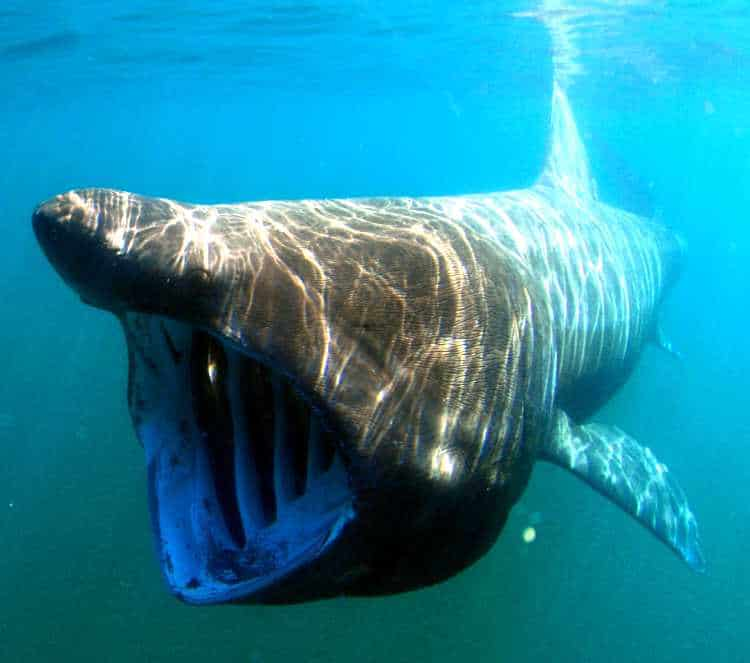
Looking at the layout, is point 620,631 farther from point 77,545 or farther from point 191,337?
point 191,337

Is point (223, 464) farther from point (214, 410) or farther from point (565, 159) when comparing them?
point (565, 159)

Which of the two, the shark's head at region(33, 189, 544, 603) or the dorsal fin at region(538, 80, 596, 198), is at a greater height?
the shark's head at region(33, 189, 544, 603)

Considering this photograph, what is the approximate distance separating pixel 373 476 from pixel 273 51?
2907 cm

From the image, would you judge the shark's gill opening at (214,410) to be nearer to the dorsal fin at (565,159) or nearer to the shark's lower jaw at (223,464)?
the shark's lower jaw at (223,464)

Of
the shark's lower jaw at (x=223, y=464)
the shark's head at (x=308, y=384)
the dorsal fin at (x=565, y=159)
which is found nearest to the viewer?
the shark's head at (x=308, y=384)

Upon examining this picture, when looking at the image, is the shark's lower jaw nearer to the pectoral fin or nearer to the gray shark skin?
the gray shark skin

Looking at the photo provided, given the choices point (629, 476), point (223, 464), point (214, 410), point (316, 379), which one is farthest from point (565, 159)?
point (316, 379)

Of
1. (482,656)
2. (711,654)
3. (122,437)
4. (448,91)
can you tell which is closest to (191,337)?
(482,656)

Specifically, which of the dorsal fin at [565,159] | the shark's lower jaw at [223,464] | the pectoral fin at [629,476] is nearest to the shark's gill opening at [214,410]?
the shark's lower jaw at [223,464]

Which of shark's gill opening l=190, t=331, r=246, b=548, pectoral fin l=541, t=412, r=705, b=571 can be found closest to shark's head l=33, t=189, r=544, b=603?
shark's gill opening l=190, t=331, r=246, b=548

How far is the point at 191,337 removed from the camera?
9.59ft

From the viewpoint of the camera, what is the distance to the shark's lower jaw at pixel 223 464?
2496 millimetres

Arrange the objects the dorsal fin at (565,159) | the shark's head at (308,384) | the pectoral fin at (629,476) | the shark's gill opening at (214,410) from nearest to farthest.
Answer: the shark's head at (308,384) < the shark's gill opening at (214,410) < the pectoral fin at (629,476) < the dorsal fin at (565,159)

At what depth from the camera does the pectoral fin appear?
475 centimetres
